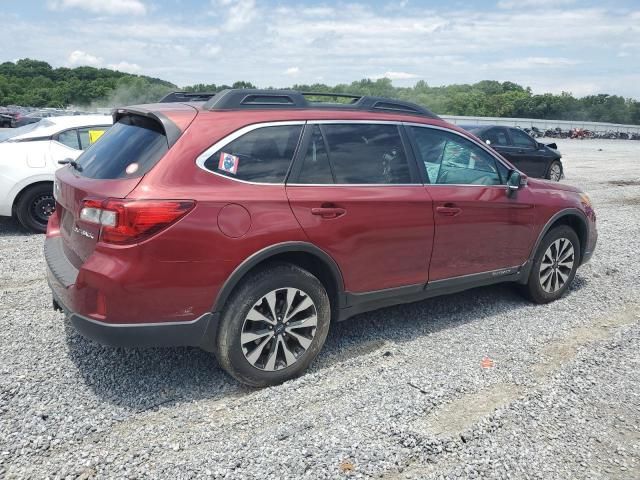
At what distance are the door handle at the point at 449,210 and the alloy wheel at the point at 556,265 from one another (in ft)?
4.60

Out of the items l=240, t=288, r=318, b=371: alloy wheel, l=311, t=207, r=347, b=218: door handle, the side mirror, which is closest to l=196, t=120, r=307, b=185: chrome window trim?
l=311, t=207, r=347, b=218: door handle

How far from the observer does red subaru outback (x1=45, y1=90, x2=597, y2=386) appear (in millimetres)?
3061

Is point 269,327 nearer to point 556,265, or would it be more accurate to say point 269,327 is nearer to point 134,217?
point 134,217

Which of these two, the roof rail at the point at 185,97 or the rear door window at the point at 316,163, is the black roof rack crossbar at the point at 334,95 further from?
the roof rail at the point at 185,97

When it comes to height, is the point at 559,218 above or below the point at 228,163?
below

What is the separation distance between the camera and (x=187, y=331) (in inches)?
126

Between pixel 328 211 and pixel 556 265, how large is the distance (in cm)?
A: 287

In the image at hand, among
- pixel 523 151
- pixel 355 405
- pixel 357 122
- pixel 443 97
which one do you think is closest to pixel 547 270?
pixel 357 122

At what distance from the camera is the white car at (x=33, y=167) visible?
723cm

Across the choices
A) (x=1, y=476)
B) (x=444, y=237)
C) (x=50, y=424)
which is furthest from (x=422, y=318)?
(x=1, y=476)

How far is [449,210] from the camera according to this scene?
4.27 metres

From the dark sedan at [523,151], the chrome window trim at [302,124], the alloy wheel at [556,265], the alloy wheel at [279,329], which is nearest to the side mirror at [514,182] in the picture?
the chrome window trim at [302,124]

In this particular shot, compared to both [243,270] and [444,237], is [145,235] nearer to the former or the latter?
[243,270]

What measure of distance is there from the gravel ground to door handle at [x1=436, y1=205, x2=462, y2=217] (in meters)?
1.01
